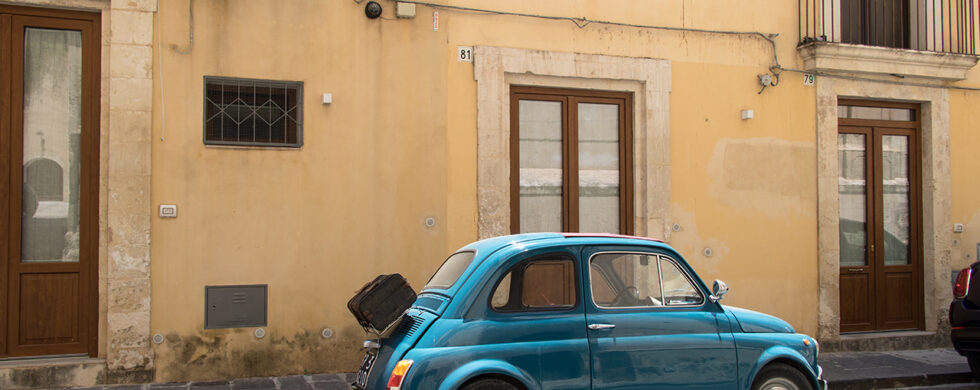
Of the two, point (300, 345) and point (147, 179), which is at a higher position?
point (147, 179)

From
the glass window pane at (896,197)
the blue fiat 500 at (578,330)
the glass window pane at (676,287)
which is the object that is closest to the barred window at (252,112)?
the blue fiat 500 at (578,330)

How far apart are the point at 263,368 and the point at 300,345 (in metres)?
0.43

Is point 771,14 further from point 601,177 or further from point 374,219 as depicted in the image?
point 374,219

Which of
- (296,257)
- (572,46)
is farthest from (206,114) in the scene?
(572,46)

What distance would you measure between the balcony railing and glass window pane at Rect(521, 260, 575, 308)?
7.01m

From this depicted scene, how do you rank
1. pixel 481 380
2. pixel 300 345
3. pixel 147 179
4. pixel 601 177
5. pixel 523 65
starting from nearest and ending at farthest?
1. pixel 481 380
2. pixel 147 179
3. pixel 300 345
4. pixel 523 65
5. pixel 601 177

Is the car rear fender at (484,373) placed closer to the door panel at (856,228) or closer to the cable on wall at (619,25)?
the cable on wall at (619,25)

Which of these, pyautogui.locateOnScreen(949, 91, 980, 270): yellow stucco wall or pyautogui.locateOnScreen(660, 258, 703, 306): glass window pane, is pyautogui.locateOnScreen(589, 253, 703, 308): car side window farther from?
pyautogui.locateOnScreen(949, 91, 980, 270): yellow stucco wall

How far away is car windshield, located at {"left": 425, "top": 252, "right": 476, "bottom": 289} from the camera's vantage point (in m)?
5.56

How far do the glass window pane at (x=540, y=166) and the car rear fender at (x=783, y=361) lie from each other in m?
3.80

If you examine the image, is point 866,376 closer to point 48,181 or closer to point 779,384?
point 779,384

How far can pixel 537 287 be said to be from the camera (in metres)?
5.33

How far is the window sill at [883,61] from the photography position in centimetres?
1001

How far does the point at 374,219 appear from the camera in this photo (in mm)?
8336
